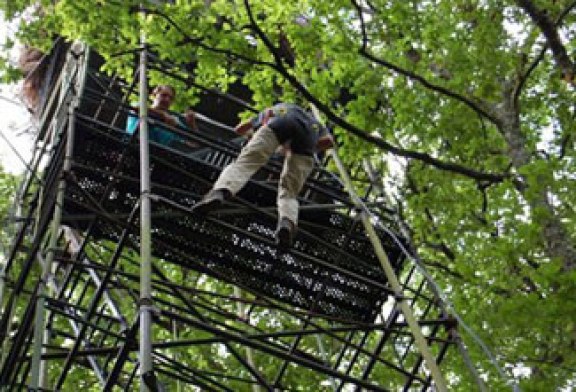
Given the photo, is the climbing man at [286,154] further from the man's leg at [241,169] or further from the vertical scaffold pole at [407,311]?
the vertical scaffold pole at [407,311]

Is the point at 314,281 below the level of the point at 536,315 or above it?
below

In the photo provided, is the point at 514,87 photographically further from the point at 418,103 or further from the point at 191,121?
the point at 191,121

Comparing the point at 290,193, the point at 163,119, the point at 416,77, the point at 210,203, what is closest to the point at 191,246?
the point at 290,193

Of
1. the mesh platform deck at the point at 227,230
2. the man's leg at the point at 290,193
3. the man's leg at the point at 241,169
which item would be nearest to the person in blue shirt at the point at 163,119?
the mesh platform deck at the point at 227,230

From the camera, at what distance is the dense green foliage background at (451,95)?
8172 millimetres

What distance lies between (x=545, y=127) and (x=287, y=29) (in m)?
4.46

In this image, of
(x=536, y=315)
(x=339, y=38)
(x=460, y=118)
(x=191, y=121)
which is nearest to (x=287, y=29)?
(x=339, y=38)

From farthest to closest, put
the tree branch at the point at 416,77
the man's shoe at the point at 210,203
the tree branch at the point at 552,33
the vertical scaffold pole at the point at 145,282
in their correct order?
the tree branch at the point at 416,77 < the tree branch at the point at 552,33 < the man's shoe at the point at 210,203 < the vertical scaffold pole at the point at 145,282

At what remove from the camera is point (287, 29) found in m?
9.07

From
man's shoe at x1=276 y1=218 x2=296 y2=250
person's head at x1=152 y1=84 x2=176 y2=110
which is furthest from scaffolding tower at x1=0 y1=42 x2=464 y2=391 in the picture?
person's head at x1=152 y1=84 x2=176 y2=110

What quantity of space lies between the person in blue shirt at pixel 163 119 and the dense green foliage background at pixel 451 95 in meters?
0.34

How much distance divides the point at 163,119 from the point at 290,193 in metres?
1.78

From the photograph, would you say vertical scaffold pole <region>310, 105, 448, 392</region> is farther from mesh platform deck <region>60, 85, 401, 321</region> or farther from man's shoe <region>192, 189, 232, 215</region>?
man's shoe <region>192, 189, 232, 215</region>

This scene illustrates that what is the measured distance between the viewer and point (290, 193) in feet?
21.1
